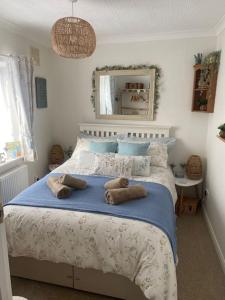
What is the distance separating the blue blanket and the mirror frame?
4.79 ft

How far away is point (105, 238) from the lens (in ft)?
5.24

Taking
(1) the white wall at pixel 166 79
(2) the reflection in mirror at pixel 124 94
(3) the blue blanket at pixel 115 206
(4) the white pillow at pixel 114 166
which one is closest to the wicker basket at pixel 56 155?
(1) the white wall at pixel 166 79

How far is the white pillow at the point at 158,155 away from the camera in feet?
9.55

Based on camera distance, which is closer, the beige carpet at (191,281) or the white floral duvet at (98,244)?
the white floral duvet at (98,244)

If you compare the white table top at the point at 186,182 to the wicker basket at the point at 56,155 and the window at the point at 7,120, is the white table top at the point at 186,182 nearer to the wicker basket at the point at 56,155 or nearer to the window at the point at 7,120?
the wicker basket at the point at 56,155

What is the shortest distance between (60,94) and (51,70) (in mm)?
402

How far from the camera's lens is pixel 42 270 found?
185 cm

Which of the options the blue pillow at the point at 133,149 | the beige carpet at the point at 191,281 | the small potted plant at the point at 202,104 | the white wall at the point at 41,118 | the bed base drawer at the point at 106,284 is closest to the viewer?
the bed base drawer at the point at 106,284

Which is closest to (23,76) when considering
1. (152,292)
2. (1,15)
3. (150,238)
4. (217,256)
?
(1,15)

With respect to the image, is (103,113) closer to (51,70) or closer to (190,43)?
(51,70)

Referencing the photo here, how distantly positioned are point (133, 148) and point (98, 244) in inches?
57.2

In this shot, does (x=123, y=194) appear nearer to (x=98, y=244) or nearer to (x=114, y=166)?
(x=98, y=244)

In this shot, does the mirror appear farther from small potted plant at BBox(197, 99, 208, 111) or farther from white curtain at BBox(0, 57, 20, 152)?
white curtain at BBox(0, 57, 20, 152)

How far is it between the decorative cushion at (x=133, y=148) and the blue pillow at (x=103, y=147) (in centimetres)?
11
